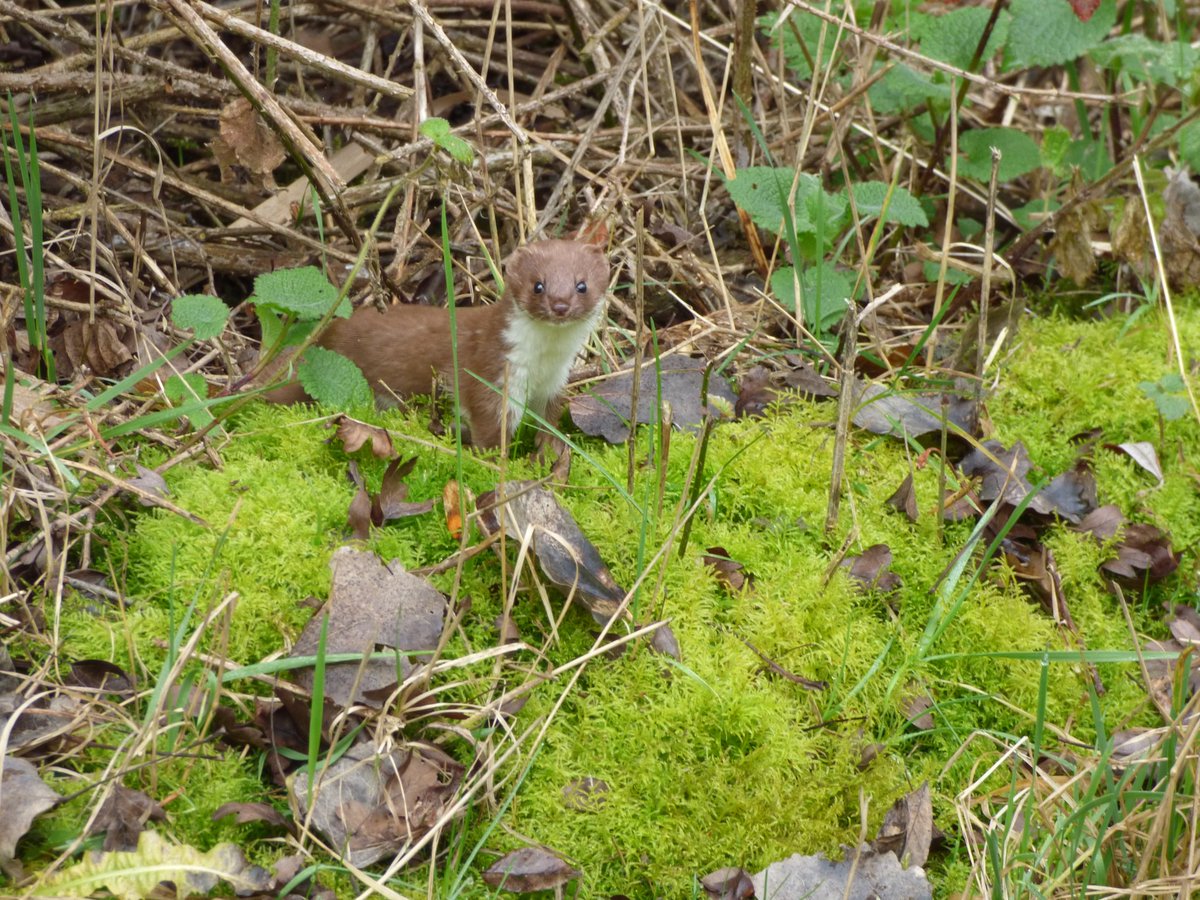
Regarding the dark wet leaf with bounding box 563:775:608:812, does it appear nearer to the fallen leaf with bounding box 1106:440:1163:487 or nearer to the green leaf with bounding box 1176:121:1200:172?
the fallen leaf with bounding box 1106:440:1163:487

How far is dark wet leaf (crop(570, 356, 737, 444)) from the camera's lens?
406 centimetres

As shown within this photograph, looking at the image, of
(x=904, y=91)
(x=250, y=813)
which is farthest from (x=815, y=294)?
(x=250, y=813)

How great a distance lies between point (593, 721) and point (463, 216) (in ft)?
8.71

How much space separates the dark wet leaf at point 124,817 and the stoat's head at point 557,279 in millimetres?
2213

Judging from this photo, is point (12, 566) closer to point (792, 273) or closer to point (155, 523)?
point (155, 523)

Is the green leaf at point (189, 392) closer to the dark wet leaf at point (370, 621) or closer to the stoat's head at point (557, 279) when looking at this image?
the dark wet leaf at point (370, 621)

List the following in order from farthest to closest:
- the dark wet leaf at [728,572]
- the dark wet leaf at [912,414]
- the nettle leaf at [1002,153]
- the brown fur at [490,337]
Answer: the nettle leaf at [1002,153] < the brown fur at [490,337] < the dark wet leaf at [912,414] < the dark wet leaf at [728,572]

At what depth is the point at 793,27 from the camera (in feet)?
16.3

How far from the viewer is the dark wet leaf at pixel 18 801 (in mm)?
2412

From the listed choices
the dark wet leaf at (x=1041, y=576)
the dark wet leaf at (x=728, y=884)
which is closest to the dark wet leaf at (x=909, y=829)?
the dark wet leaf at (x=728, y=884)

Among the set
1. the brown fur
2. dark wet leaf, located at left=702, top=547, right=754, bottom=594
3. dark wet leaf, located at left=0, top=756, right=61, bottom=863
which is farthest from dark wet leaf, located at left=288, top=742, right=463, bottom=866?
the brown fur

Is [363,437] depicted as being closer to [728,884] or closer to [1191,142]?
[728,884]

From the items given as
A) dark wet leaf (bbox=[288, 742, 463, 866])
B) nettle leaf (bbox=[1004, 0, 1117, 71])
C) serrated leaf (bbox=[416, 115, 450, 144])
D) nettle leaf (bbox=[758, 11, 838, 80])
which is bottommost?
dark wet leaf (bbox=[288, 742, 463, 866])

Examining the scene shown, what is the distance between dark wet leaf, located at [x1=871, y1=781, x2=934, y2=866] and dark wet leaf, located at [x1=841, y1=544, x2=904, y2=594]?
659mm
